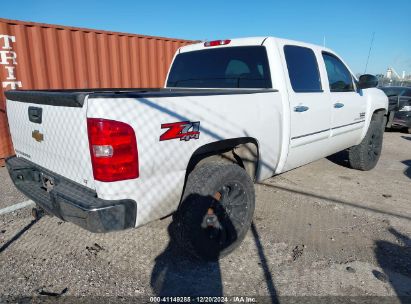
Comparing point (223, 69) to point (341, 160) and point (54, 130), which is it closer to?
point (54, 130)

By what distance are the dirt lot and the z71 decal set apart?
1179 mm

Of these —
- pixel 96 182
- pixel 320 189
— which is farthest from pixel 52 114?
pixel 320 189

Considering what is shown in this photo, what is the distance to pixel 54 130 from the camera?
2.37 metres

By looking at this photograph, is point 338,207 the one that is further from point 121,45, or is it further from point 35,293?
point 121,45

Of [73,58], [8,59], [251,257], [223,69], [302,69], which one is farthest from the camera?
[73,58]

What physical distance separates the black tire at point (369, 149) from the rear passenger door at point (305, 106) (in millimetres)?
1617

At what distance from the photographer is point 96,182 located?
2.08 meters

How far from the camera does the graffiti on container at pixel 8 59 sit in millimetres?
5570

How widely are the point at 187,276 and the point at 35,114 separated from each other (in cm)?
180

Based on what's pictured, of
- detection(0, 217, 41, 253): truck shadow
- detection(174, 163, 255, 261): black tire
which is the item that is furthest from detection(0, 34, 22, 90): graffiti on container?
detection(174, 163, 255, 261): black tire

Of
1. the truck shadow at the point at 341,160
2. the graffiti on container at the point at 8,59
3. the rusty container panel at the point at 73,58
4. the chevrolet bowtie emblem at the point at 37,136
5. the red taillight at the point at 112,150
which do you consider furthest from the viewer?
the truck shadow at the point at 341,160

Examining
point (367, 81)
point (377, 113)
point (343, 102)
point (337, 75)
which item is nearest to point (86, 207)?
point (343, 102)

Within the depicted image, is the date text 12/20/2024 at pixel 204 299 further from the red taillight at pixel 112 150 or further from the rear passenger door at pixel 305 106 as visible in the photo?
the rear passenger door at pixel 305 106

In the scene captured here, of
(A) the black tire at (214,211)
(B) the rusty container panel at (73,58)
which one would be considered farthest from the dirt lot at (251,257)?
(B) the rusty container panel at (73,58)
